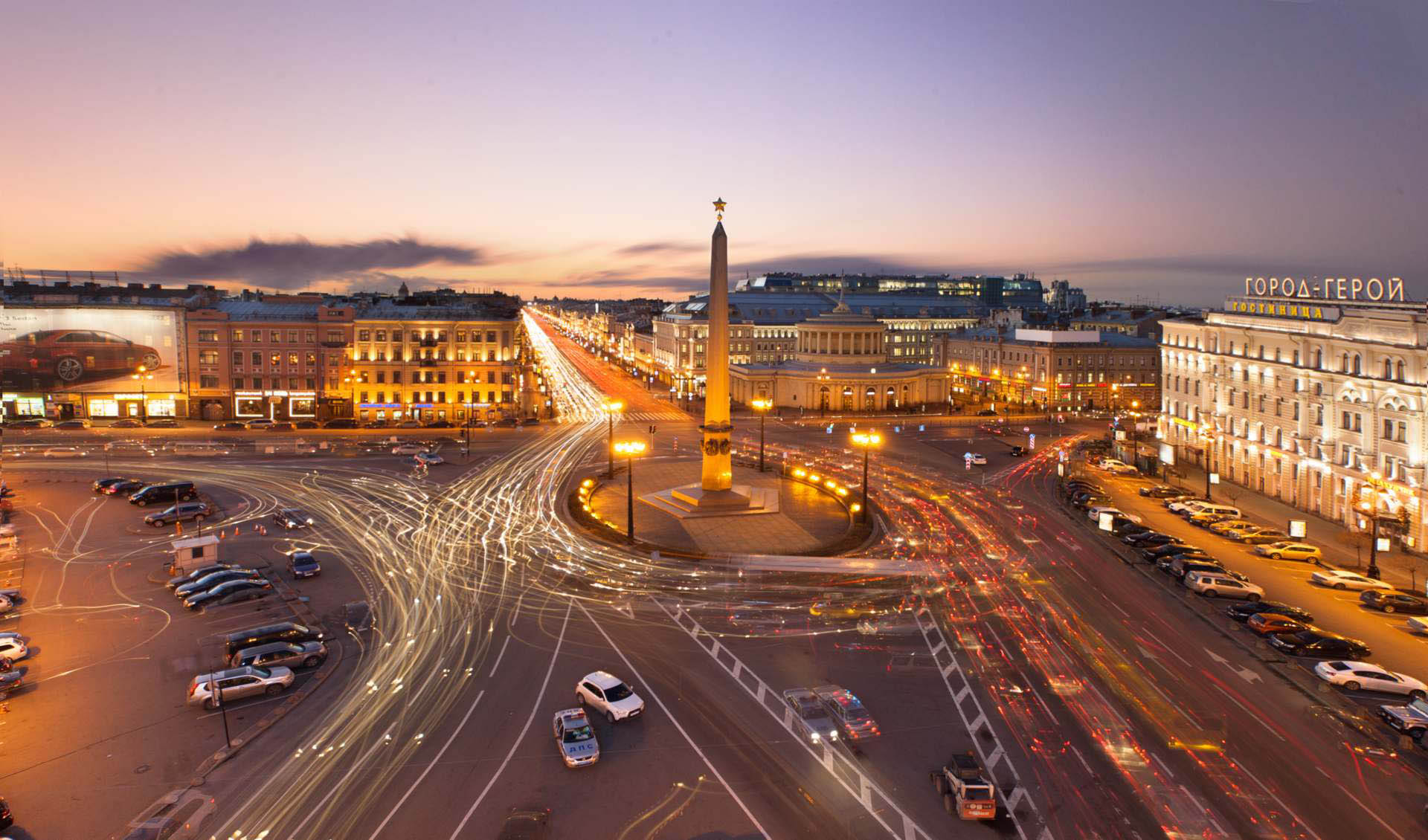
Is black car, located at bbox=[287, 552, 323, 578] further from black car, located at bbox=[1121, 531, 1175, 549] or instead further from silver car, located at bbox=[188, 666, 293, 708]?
black car, located at bbox=[1121, 531, 1175, 549]

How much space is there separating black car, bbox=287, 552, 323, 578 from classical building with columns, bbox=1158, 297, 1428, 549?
5296 centimetres

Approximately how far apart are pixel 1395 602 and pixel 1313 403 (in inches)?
871

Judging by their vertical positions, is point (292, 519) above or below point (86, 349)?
below

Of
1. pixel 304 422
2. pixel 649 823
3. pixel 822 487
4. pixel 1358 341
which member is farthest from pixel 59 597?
pixel 1358 341

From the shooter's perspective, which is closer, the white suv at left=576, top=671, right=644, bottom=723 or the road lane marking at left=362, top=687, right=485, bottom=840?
the road lane marking at left=362, top=687, right=485, bottom=840

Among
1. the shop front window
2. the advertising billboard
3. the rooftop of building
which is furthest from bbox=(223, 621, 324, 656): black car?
the rooftop of building

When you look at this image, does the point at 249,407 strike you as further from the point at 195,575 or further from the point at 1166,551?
the point at 1166,551

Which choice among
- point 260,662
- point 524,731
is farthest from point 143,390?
point 524,731

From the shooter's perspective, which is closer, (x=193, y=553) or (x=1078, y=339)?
(x=193, y=553)

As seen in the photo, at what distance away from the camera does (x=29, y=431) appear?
82438mm

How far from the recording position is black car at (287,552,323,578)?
37.6 meters

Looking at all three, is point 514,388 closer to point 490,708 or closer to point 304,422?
point 304,422

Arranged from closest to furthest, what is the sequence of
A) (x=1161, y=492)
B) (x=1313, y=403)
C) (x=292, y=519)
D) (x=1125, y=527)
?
(x=1125, y=527), (x=292, y=519), (x=1313, y=403), (x=1161, y=492)

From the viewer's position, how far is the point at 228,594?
34.6 metres
